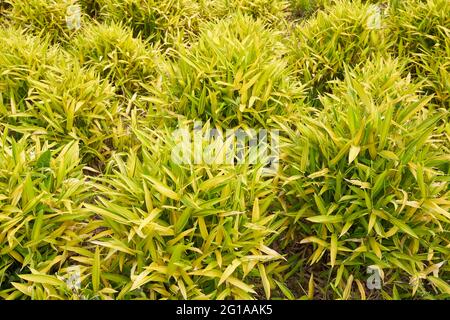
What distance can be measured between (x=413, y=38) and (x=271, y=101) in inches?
56.4

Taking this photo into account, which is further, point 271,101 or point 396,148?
point 271,101

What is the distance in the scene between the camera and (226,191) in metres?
2.03

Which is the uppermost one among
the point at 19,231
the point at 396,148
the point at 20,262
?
the point at 396,148

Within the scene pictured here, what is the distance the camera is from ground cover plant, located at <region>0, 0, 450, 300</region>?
6.48ft

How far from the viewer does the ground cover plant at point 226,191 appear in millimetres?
1977

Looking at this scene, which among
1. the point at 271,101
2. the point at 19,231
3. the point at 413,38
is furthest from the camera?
the point at 413,38

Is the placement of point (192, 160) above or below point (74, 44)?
above

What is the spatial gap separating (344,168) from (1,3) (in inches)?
148

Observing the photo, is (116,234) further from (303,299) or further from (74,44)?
(74,44)

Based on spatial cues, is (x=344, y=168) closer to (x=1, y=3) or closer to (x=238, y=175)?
(x=238, y=175)

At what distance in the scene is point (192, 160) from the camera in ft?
6.92
